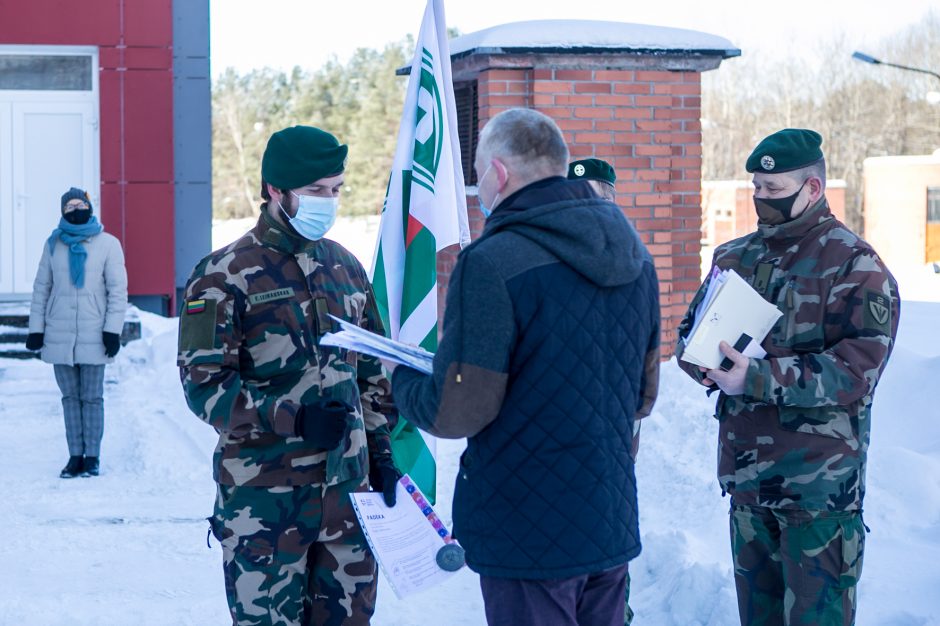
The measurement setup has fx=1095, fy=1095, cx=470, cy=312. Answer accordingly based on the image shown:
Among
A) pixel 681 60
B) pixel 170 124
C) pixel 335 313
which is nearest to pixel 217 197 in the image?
pixel 170 124

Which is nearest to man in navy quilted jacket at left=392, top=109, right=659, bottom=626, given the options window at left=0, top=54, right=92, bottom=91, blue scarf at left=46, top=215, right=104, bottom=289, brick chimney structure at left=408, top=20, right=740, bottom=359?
brick chimney structure at left=408, top=20, right=740, bottom=359

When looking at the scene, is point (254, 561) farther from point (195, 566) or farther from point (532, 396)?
point (195, 566)

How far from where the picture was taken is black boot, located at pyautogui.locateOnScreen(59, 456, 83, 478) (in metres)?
7.61

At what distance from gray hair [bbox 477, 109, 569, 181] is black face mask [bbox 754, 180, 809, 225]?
1.05 meters

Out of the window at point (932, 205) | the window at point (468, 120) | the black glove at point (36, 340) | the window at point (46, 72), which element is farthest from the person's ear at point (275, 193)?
the window at point (932, 205)

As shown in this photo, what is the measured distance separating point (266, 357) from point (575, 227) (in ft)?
3.51

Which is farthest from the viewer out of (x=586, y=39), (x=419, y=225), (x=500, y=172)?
(x=586, y=39)

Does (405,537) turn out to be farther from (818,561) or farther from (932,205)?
(932,205)

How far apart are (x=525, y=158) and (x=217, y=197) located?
5745 cm

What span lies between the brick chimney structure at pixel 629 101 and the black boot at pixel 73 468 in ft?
9.59

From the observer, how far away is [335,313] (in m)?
3.23

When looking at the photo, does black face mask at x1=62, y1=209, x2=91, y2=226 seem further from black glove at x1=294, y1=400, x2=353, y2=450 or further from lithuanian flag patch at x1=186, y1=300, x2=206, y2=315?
black glove at x1=294, y1=400, x2=353, y2=450

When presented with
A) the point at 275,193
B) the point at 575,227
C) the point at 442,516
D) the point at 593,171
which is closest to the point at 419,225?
the point at 593,171

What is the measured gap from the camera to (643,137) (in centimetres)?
814
